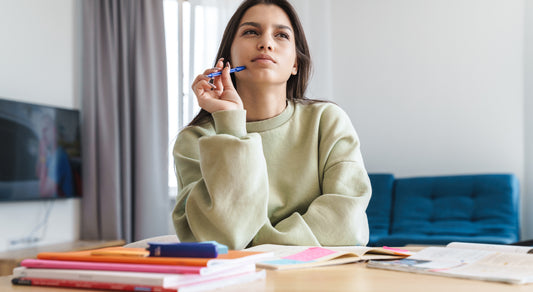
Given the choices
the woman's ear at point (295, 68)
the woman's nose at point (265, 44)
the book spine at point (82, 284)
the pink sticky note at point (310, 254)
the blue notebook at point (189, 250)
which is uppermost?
the woman's nose at point (265, 44)

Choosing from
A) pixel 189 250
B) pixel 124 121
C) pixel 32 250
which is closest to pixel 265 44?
pixel 189 250

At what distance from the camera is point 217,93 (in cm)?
141

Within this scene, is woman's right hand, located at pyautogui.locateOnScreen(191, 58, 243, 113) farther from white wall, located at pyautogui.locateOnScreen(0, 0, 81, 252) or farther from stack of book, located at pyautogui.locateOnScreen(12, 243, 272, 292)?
white wall, located at pyautogui.locateOnScreen(0, 0, 81, 252)

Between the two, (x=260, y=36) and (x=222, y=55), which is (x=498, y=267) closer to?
(x=260, y=36)

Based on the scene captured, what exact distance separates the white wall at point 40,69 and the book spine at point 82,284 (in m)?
3.19

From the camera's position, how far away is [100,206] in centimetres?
419

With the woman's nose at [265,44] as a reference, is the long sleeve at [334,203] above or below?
below

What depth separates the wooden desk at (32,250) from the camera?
123 inches

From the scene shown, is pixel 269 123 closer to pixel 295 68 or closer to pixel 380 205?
pixel 295 68

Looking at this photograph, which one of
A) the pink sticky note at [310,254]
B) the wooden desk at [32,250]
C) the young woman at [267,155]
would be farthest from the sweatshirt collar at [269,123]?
the wooden desk at [32,250]

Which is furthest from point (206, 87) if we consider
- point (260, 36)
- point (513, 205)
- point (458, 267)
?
point (513, 205)

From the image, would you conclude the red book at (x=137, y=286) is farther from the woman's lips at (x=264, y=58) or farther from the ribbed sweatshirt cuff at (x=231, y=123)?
the woman's lips at (x=264, y=58)

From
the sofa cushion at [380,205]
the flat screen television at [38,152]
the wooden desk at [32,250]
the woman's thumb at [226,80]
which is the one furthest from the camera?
the sofa cushion at [380,205]

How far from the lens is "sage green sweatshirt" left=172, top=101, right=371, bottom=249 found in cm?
114
